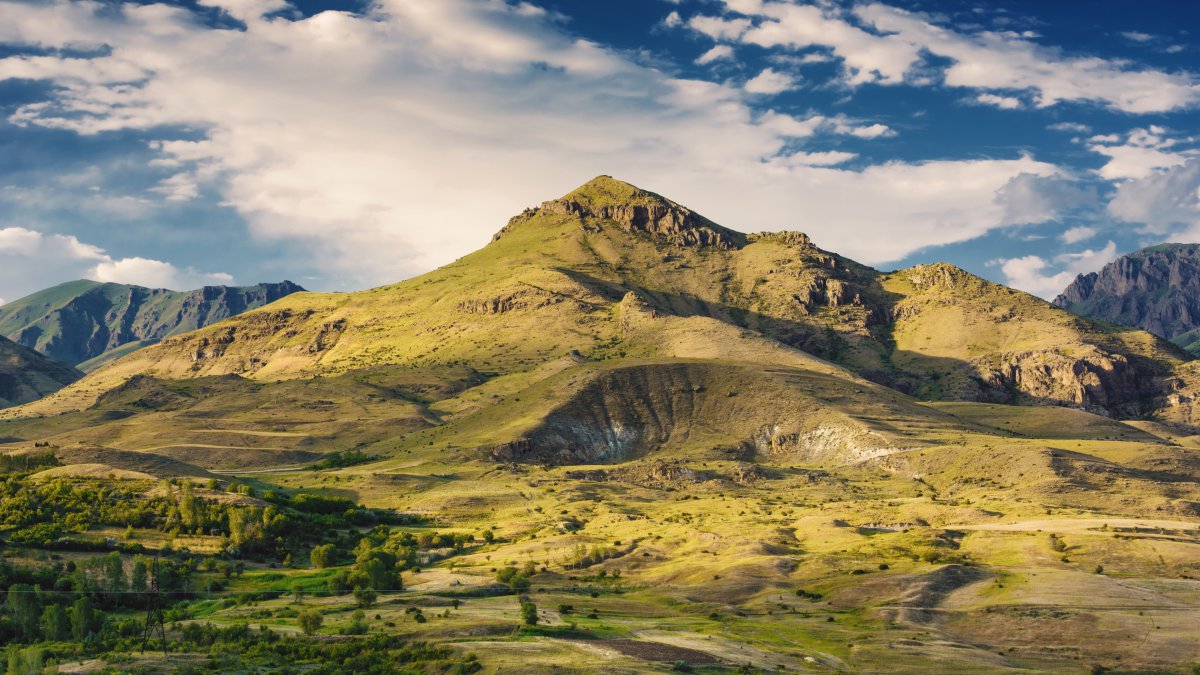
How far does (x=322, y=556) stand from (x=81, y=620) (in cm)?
4415

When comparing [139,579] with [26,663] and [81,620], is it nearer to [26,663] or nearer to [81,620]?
[81,620]

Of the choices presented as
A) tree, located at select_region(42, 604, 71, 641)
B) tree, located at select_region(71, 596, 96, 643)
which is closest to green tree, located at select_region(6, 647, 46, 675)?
tree, located at select_region(71, 596, 96, 643)

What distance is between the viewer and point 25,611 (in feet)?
323

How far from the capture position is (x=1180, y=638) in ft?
289

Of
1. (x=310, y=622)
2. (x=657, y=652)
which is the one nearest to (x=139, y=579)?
(x=310, y=622)

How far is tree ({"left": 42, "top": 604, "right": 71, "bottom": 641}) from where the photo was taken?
96156mm

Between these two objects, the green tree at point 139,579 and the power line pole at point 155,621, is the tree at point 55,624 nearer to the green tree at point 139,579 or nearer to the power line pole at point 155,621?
the power line pole at point 155,621

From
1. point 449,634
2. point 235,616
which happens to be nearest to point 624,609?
point 449,634

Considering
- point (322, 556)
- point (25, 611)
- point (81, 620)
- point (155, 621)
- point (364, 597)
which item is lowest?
point (322, 556)

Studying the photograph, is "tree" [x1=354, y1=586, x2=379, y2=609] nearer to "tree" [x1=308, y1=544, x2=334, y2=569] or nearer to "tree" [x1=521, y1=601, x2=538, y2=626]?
"tree" [x1=521, y1=601, x2=538, y2=626]

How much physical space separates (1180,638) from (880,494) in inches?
4084

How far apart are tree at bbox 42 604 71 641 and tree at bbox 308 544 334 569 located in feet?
140

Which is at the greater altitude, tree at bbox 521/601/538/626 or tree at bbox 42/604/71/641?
tree at bbox 521/601/538/626

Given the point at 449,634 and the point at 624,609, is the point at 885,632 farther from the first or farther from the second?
the point at 449,634
